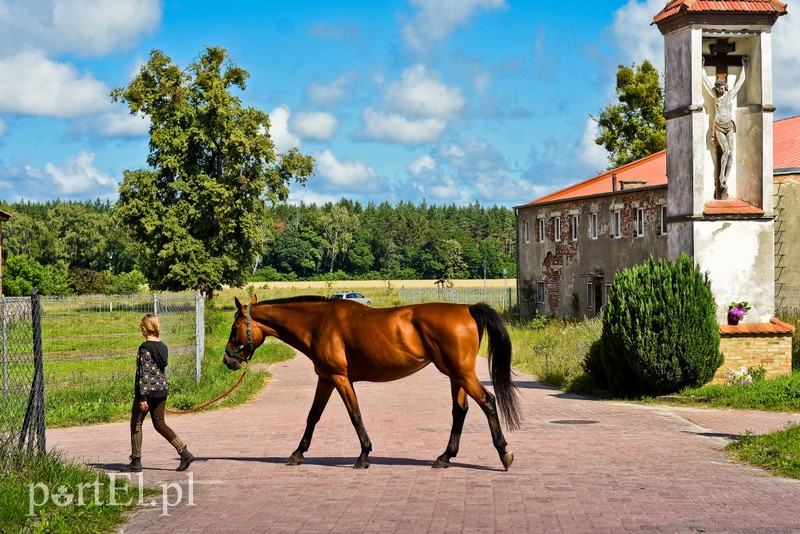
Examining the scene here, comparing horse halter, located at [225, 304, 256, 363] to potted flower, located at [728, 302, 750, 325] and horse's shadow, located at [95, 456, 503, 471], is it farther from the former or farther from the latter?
potted flower, located at [728, 302, 750, 325]

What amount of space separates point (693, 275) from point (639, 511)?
1126 cm

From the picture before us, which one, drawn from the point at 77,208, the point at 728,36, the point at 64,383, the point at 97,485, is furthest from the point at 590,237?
the point at 77,208

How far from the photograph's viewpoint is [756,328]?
2009 cm

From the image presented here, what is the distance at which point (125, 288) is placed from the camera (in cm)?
8088

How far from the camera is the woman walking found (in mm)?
11156

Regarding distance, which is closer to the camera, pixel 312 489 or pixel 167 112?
pixel 312 489

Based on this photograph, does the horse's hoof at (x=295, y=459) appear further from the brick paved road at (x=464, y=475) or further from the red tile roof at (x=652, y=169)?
the red tile roof at (x=652, y=169)

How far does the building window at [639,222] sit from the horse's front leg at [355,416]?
31891mm

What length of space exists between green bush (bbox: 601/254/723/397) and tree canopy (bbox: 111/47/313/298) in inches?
1619

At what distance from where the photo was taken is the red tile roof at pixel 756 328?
19969 mm

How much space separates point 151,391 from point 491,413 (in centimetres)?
378

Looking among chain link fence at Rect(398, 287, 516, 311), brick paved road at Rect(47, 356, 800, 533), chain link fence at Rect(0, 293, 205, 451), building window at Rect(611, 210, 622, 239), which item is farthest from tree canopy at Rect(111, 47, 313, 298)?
brick paved road at Rect(47, 356, 800, 533)

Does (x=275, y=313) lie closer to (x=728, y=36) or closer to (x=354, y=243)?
(x=728, y=36)

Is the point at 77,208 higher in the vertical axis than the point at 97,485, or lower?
higher
